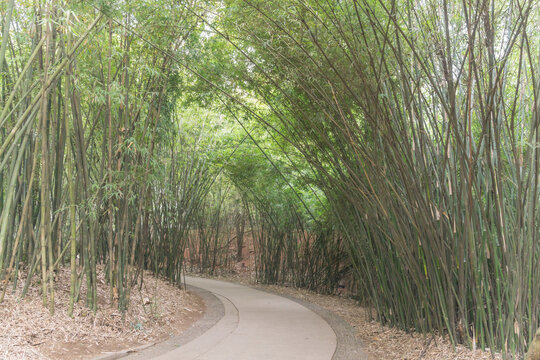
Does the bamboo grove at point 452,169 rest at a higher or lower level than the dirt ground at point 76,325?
higher

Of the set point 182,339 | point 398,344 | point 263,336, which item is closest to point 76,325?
point 182,339

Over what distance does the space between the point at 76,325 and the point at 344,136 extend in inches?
99.8

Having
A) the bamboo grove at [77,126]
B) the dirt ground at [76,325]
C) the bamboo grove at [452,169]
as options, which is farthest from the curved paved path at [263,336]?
the bamboo grove at [77,126]

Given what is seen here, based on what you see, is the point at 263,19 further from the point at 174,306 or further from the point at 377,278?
the point at 174,306

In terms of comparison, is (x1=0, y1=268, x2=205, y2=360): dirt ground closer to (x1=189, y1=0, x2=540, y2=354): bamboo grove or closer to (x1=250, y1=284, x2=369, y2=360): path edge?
(x1=250, y1=284, x2=369, y2=360): path edge

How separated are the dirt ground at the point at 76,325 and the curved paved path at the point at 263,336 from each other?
17.0 inches

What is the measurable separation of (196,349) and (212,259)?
728 centimetres

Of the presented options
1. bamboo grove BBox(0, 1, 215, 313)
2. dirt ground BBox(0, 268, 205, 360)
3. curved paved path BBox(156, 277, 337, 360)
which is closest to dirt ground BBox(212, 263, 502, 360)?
curved paved path BBox(156, 277, 337, 360)

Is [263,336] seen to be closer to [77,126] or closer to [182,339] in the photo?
[182,339]

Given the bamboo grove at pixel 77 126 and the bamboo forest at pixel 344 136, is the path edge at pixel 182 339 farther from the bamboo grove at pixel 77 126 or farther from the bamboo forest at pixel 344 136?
the bamboo grove at pixel 77 126

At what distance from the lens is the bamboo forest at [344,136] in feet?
8.72

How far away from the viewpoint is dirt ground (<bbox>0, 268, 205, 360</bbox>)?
315 cm

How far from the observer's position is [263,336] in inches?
158

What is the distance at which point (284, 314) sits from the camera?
5098mm
